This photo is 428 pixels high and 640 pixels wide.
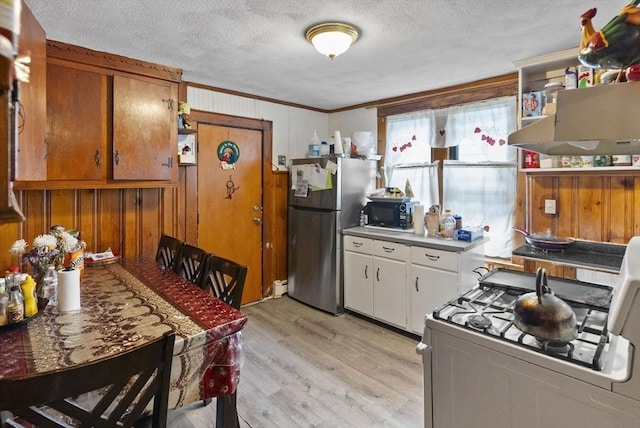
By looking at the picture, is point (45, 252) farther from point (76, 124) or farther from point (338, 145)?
point (338, 145)

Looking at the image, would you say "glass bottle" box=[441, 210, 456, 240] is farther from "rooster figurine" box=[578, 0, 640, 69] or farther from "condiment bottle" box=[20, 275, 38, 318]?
"condiment bottle" box=[20, 275, 38, 318]

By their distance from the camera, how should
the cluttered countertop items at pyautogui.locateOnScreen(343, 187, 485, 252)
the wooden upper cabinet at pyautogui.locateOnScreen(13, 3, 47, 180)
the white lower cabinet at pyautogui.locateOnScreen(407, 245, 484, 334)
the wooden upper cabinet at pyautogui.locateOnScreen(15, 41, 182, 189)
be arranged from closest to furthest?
the wooden upper cabinet at pyautogui.locateOnScreen(13, 3, 47, 180) → the wooden upper cabinet at pyautogui.locateOnScreen(15, 41, 182, 189) → the white lower cabinet at pyautogui.locateOnScreen(407, 245, 484, 334) → the cluttered countertop items at pyautogui.locateOnScreen(343, 187, 485, 252)

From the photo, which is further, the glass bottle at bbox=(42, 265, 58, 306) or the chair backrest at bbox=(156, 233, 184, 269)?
the chair backrest at bbox=(156, 233, 184, 269)

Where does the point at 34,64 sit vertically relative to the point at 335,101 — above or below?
below

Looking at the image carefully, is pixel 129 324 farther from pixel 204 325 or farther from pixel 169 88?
pixel 169 88

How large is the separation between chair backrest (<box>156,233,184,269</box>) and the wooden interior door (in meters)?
0.79

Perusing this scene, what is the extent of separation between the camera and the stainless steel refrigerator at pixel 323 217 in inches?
138

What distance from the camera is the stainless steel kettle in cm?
108

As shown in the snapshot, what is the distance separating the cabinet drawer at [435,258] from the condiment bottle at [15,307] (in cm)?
256

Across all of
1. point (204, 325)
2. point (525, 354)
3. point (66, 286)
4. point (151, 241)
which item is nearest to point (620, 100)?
point (525, 354)

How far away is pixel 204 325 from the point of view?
4.70ft

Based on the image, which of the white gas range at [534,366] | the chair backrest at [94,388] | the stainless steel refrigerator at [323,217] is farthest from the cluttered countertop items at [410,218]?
the chair backrest at [94,388]

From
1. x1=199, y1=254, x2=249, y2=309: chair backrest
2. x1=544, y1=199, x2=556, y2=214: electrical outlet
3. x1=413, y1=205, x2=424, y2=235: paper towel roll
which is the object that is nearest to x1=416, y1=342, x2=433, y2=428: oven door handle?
x1=199, y1=254, x2=249, y2=309: chair backrest

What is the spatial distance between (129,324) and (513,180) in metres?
3.06
